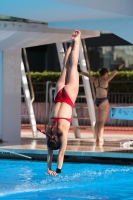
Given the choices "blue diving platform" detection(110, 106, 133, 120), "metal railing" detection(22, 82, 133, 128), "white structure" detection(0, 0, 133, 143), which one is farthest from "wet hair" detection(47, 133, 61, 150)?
"metal railing" detection(22, 82, 133, 128)

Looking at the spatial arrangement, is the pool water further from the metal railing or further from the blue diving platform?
the metal railing

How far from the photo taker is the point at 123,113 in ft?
39.3

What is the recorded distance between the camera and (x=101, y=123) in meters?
14.3

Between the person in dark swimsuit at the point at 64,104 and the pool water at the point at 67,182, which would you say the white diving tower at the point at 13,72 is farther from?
the person in dark swimsuit at the point at 64,104

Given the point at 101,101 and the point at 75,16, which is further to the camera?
the point at 101,101

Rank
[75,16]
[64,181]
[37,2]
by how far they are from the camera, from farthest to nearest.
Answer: [75,16] < [37,2] < [64,181]

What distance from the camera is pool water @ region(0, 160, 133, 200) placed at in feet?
28.6

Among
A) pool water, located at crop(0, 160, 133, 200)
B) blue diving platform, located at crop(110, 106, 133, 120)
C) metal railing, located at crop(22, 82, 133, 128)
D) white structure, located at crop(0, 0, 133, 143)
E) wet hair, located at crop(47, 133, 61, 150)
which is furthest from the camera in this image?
metal railing, located at crop(22, 82, 133, 128)

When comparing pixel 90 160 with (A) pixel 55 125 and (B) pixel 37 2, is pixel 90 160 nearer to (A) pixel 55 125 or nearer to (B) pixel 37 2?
(B) pixel 37 2

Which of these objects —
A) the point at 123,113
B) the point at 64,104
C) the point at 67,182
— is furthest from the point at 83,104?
the point at 64,104

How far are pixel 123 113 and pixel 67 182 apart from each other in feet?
8.70

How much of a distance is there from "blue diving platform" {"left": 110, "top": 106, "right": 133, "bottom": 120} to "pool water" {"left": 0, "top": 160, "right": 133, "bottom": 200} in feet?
3.30

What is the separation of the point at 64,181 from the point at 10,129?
532 centimetres

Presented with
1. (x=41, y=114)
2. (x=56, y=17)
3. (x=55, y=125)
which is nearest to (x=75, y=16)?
(x=56, y=17)
